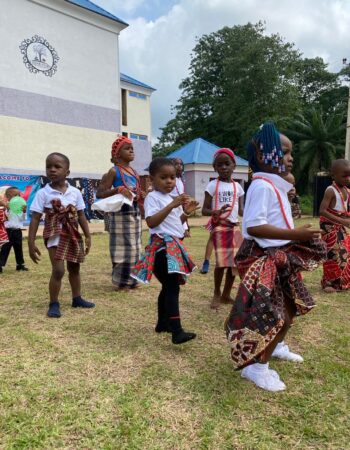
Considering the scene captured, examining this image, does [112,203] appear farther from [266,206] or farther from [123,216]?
[266,206]

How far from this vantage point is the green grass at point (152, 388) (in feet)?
6.53

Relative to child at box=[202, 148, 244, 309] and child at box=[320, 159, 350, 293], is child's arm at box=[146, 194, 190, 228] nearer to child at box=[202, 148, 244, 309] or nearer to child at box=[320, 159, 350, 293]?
child at box=[202, 148, 244, 309]

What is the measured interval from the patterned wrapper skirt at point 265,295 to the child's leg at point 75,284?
2.25 metres

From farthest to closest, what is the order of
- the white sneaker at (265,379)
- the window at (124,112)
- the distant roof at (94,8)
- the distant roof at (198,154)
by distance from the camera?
1. the window at (124,112)
2. the distant roof at (198,154)
3. the distant roof at (94,8)
4. the white sneaker at (265,379)

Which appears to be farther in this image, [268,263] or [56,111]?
[56,111]

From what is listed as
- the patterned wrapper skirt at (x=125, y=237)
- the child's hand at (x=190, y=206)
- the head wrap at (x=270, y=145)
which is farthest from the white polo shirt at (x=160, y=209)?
the patterned wrapper skirt at (x=125, y=237)

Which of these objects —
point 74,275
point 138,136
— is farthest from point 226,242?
point 138,136

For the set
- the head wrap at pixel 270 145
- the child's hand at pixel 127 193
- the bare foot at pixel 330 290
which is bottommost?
the bare foot at pixel 330 290

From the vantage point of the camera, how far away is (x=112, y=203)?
4.50 m

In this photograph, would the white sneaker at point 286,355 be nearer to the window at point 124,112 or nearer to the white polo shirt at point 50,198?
the white polo shirt at point 50,198

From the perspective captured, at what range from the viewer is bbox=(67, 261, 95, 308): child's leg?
415 cm

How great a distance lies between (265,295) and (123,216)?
2.83m

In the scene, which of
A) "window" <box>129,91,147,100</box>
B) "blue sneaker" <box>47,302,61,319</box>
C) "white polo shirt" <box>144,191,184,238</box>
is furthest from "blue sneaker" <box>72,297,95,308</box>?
"window" <box>129,91,147,100</box>

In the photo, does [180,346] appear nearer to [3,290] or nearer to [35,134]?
[3,290]
